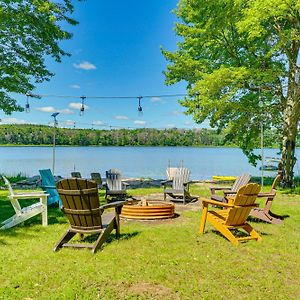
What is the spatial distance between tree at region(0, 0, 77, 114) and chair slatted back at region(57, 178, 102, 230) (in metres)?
5.77

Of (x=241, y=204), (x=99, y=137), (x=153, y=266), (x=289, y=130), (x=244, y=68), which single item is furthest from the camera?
(x=99, y=137)

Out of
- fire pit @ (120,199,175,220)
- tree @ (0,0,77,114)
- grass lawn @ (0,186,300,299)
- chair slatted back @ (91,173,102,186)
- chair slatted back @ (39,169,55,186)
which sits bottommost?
grass lawn @ (0,186,300,299)

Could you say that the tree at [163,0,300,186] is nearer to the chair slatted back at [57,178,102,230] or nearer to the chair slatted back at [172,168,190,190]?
the chair slatted back at [172,168,190,190]


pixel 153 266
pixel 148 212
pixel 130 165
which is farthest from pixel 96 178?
pixel 130 165

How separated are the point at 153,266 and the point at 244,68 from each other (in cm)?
832

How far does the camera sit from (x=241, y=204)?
511 centimetres

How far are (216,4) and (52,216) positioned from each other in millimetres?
8602

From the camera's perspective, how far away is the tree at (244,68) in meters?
10.2

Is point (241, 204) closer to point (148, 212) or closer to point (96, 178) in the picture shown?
point (148, 212)

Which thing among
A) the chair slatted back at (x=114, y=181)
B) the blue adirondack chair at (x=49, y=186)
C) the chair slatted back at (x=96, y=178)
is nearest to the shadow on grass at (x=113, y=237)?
the blue adirondack chair at (x=49, y=186)

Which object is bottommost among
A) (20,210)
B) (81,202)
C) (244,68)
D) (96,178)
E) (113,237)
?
(113,237)

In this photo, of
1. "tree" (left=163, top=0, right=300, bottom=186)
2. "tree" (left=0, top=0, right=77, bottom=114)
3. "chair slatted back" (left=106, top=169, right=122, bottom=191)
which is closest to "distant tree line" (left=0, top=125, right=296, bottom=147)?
"tree" (left=163, top=0, right=300, bottom=186)

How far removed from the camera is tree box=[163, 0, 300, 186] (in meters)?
10.2

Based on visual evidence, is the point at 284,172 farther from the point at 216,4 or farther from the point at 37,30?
the point at 37,30
